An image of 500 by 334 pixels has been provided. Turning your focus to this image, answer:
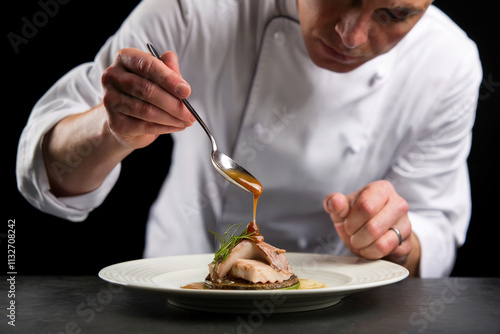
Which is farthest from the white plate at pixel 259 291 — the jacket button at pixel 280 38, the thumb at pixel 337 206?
the jacket button at pixel 280 38

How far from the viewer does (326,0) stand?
165 centimetres

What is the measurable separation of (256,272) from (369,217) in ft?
1.51

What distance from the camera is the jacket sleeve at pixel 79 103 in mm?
1838

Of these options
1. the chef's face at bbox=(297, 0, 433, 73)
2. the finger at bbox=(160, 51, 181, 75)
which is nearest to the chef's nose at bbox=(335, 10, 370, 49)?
the chef's face at bbox=(297, 0, 433, 73)

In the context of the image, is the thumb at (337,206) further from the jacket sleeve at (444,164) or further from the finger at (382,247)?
the jacket sleeve at (444,164)

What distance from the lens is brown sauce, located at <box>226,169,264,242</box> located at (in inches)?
56.1

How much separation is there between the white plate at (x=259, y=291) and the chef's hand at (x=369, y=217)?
0.18 ft

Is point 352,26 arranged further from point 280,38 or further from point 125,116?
point 125,116

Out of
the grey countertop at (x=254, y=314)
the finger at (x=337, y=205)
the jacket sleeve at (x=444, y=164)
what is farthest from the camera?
the jacket sleeve at (x=444, y=164)

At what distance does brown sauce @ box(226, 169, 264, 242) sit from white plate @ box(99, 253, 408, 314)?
0.66ft

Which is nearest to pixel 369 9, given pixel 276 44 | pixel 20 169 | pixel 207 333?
pixel 276 44

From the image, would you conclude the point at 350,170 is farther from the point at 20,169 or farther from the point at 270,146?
the point at 20,169

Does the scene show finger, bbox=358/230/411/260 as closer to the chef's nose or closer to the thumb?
the thumb

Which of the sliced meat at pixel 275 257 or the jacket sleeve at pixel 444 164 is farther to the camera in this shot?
the jacket sleeve at pixel 444 164
